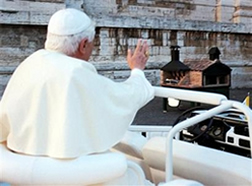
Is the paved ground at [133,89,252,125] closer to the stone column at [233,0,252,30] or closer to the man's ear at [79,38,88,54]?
the man's ear at [79,38,88,54]

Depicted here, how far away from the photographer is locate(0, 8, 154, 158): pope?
125 cm

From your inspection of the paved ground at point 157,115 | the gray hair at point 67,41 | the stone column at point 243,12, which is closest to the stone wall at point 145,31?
the stone column at point 243,12

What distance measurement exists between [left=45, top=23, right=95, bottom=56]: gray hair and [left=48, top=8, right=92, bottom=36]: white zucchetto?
1cm

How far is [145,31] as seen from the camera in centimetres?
888

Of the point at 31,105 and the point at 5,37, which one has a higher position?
the point at 31,105

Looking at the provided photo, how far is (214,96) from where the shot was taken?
147cm

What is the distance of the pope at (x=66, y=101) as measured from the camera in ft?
4.09

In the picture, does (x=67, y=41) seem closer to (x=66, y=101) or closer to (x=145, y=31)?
(x=66, y=101)

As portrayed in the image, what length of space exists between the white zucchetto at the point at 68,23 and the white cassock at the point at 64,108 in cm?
9

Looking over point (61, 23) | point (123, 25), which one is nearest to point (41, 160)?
point (61, 23)

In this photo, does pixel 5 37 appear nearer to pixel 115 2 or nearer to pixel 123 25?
pixel 123 25

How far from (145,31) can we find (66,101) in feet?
25.6

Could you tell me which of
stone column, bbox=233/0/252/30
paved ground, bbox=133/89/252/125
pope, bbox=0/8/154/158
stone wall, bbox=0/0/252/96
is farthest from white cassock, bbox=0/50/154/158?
stone column, bbox=233/0/252/30

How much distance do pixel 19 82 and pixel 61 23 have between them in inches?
10.4
